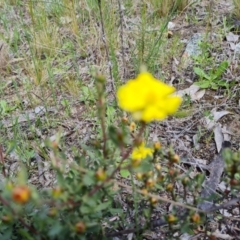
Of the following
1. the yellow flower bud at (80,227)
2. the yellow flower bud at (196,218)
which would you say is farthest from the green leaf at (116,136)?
the yellow flower bud at (196,218)

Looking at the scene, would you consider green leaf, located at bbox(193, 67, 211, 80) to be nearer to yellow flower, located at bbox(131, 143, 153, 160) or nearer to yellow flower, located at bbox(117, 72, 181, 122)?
yellow flower, located at bbox(131, 143, 153, 160)

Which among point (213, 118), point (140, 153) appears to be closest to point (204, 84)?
point (213, 118)

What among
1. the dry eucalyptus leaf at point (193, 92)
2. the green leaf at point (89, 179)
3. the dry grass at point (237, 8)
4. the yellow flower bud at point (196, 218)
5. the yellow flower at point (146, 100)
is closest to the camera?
the yellow flower at point (146, 100)

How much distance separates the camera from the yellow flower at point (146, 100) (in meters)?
0.81

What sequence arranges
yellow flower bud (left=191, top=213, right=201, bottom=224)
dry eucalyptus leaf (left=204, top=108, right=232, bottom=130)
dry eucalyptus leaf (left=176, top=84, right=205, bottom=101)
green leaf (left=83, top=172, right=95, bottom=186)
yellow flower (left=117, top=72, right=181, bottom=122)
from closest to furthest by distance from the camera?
yellow flower (left=117, top=72, right=181, bottom=122) < green leaf (left=83, top=172, right=95, bottom=186) < yellow flower bud (left=191, top=213, right=201, bottom=224) < dry eucalyptus leaf (left=204, top=108, right=232, bottom=130) < dry eucalyptus leaf (left=176, top=84, right=205, bottom=101)

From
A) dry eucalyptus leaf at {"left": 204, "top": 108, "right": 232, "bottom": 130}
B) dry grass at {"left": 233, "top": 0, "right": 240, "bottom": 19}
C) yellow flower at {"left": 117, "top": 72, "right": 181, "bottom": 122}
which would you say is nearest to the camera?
yellow flower at {"left": 117, "top": 72, "right": 181, "bottom": 122}

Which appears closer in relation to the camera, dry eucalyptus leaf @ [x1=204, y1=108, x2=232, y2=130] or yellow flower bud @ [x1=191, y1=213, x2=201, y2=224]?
yellow flower bud @ [x1=191, y1=213, x2=201, y2=224]

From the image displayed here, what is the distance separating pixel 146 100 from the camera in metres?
0.82

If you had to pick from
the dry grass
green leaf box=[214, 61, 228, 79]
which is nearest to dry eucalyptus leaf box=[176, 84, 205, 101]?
green leaf box=[214, 61, 228, 79]

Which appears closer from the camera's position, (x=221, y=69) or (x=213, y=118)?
(x=213, y=118)

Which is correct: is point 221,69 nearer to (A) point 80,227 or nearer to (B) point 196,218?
(B) point 196,218

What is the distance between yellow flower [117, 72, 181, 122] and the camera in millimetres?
806

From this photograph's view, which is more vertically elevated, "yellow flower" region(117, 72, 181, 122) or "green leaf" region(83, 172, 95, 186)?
"yellow flower" region(117, 72, 181, 122)

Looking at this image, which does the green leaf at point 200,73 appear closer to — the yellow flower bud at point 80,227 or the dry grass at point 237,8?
the dry grass at point 237,8
